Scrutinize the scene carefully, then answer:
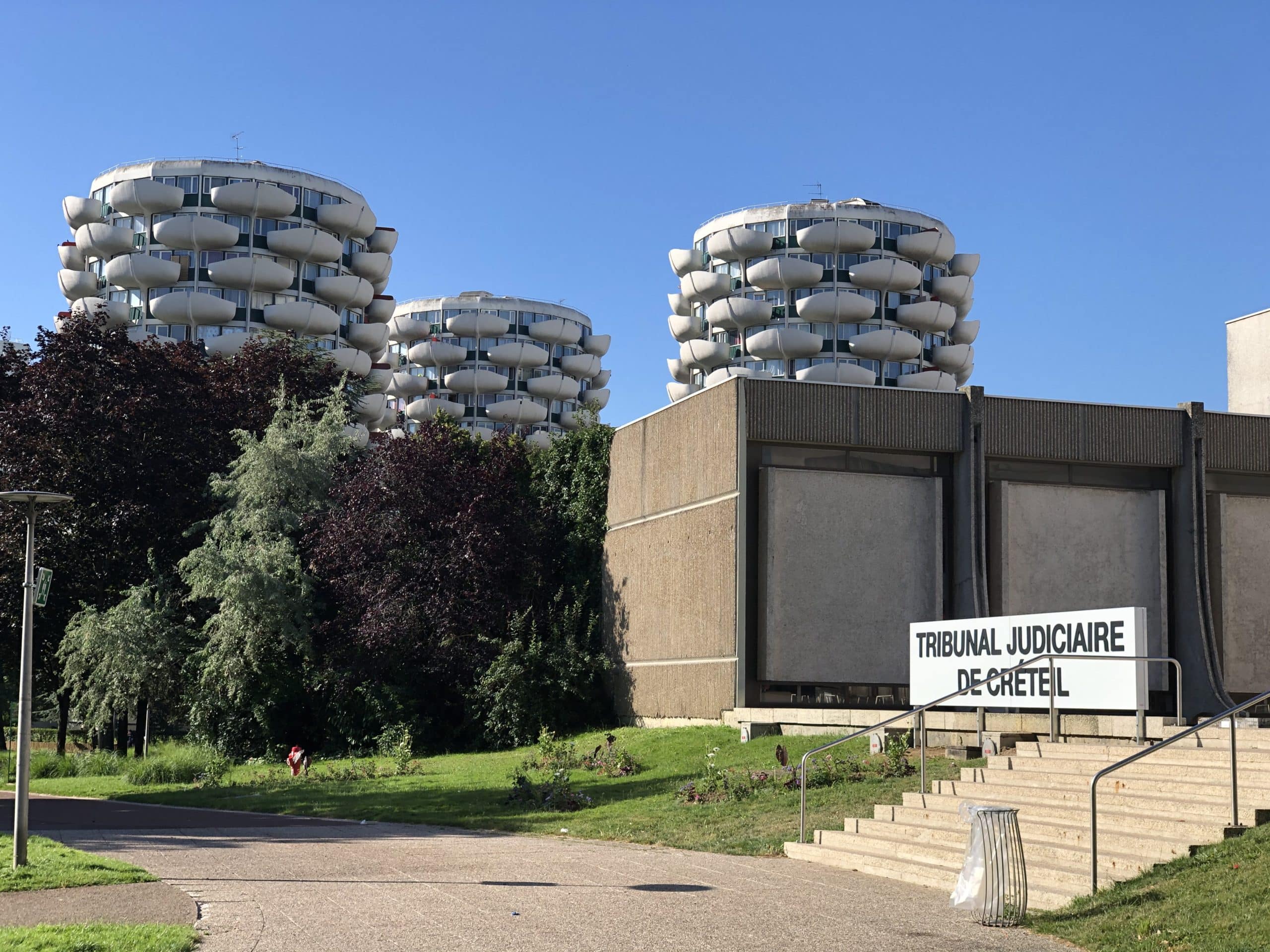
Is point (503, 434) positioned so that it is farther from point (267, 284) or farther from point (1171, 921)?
point (267, 284)

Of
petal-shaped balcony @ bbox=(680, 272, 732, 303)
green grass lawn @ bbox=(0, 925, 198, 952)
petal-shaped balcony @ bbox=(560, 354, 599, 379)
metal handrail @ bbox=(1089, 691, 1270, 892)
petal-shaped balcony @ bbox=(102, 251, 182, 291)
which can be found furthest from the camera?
petal-shaped balcony @ bbox=(560, 354, 599, 379)

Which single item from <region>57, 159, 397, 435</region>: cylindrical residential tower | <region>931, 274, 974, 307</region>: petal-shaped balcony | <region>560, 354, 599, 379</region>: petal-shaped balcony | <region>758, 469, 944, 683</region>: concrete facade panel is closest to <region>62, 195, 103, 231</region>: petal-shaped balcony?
<region>57, 159, 397, 435</region>: cylindrical residential tower

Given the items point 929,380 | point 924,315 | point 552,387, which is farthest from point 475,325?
point 929,380

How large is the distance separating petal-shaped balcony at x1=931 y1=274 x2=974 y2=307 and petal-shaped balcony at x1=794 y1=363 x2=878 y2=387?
8.55 meters

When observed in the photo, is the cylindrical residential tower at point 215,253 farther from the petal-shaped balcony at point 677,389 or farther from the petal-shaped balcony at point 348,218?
the petal-shaped balcony at point 677,389

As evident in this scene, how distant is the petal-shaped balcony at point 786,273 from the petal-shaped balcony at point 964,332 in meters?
12.9

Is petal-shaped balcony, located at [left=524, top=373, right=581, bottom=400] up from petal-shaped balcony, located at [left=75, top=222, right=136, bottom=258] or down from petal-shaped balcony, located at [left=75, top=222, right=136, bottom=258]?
down

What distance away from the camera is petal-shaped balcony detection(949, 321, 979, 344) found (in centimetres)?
10306

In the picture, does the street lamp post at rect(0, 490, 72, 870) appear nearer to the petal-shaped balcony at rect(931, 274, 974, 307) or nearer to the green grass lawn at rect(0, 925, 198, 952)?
the green grass lawn at rect(0, 925, 198, 952)

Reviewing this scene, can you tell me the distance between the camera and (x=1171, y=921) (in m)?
9.59

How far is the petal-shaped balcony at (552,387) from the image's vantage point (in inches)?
4668

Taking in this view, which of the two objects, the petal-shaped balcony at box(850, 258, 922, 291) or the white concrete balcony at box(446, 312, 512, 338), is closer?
the petal-shaped balcony at box(850, 258, 922, 291)

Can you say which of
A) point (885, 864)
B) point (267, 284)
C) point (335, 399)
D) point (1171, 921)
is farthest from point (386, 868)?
point (267, 284)

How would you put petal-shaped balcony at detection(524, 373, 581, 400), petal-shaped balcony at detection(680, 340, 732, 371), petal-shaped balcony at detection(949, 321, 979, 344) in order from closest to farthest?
petal-shaped balcony at detection(680, 340, 732, 371), petal-shaped balcony at detection(949, 321, 979, 344), petal-shaped balcony at detection(524, 373, 581, 400)
